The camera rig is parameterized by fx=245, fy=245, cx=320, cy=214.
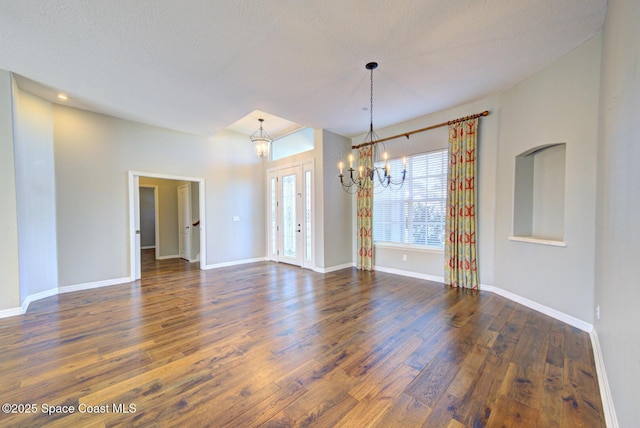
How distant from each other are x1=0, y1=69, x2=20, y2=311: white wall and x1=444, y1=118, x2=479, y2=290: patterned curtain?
20.3ft

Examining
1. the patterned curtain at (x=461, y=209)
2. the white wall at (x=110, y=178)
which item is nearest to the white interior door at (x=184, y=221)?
the white wall at (x=110, y=178)

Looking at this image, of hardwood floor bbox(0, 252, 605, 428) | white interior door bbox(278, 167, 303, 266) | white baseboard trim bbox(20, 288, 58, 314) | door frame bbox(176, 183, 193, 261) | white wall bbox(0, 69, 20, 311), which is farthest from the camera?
door frame bbox(176, 183, 193, 261)

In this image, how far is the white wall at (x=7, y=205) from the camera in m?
3.02

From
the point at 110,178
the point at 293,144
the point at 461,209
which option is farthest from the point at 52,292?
the point at 461,209

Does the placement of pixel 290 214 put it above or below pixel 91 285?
above

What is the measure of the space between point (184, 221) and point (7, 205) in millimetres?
4162

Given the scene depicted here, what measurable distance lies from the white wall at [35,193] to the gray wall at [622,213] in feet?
19.0

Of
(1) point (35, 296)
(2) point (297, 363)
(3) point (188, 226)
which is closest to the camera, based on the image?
(2) point (297, 363)

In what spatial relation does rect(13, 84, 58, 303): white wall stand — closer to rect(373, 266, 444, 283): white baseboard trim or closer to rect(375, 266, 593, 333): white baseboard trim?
rect(373, 266, 444, 283): white baseboard trim

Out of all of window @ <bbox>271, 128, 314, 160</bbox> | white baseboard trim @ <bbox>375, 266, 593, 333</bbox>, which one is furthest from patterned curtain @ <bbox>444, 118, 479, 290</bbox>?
window @ <bbox>271, 128, 314, 160</bbox>

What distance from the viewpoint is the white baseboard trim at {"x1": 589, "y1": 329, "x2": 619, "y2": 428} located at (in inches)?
57.6

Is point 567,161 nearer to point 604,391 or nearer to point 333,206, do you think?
point 604,391

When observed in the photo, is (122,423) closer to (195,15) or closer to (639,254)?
(639,254)

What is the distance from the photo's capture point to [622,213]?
1.49 metres
